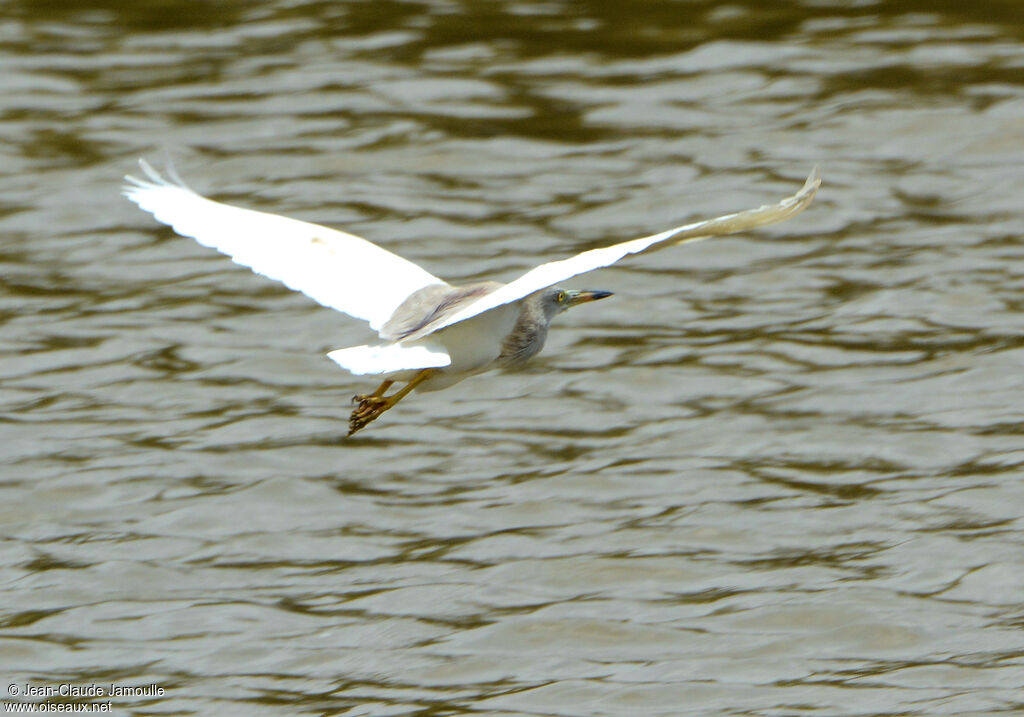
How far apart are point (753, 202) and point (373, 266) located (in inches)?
181

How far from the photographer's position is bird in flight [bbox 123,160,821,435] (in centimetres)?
537

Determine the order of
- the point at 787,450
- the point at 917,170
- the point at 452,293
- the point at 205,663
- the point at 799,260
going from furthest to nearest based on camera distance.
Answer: the point at 917,170 → the point at 799,260 → the point at 787,450 → the point at 205,663 → the point at 452,293

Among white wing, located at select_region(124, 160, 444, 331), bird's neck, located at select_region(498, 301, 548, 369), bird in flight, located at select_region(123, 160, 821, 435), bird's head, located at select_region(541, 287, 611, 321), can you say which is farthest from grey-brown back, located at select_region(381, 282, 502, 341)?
bird's head, located at select_region(541, 287, 611, 321)

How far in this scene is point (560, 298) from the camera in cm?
641

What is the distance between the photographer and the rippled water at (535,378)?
6.93m

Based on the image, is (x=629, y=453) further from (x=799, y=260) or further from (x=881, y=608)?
(x=799, y=260)

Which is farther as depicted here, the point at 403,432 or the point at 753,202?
the point at 753,202

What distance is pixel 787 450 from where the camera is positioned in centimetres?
833

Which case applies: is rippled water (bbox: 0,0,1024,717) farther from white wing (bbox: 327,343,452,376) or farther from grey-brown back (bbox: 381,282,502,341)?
white wing (bbox: 327,343,452,376)

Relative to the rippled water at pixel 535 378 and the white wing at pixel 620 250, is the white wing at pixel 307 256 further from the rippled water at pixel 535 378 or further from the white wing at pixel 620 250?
the rippled water at pixel 535 378

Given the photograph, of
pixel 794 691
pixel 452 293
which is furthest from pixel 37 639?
pixel 794 691

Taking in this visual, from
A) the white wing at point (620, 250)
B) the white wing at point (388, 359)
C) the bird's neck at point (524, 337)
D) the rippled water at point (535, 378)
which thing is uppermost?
the white wing at point (620, 250)

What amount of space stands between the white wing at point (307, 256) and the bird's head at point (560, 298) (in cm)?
39

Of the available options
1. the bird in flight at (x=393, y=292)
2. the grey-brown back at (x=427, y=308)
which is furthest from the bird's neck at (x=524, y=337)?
the grey-brown back at (x=427, y=308)
